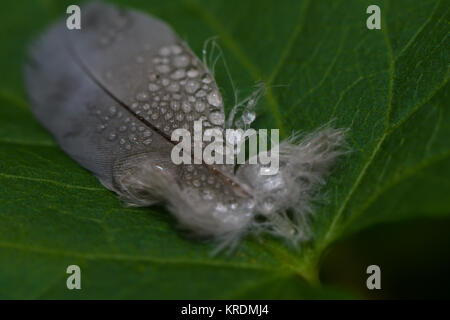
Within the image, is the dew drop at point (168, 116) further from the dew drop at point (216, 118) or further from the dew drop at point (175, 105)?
the dew drop at point (216, 118)

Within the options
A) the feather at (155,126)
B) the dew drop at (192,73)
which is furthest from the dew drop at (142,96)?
the dew drop at (192,73)

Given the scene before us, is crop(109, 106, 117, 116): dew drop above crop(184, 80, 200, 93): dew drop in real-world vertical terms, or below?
below

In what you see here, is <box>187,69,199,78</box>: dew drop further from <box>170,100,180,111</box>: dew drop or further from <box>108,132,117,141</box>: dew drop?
<box>108,132,117,141</box>: dew drop

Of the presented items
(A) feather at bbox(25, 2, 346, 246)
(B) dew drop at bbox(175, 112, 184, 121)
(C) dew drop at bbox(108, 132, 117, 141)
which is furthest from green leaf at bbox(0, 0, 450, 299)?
(B) dew drop at bbox(175, 112, 184, 121)

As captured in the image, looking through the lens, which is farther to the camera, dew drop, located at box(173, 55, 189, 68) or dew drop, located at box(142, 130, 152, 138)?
dew drop, located at box(173, 55, 189, 68)

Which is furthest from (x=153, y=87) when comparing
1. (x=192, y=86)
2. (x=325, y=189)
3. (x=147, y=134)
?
(x=325, y=189)

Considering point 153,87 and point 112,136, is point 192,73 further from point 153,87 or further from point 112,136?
point 112,136
